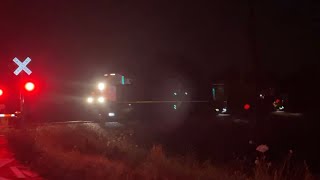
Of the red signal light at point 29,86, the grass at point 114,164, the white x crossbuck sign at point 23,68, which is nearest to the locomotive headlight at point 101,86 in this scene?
the grass at point 114,164

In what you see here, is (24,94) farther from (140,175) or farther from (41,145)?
(140,175)

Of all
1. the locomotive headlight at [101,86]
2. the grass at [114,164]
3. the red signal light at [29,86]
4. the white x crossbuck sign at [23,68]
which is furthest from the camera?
the locomotive headlight at [101,86]

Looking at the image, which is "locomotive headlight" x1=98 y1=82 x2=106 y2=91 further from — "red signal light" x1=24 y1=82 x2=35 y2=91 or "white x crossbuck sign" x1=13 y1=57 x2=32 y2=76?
"red signal light" x1=24 y1=82 x2=35 y2=91

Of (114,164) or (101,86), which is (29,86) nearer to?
(114,164)

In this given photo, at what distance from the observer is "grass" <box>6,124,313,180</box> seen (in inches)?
423

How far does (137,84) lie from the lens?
42188mm

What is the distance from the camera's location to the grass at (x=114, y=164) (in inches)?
423

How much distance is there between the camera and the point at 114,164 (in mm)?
12352

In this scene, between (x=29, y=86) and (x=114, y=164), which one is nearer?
(x=114, y=164)

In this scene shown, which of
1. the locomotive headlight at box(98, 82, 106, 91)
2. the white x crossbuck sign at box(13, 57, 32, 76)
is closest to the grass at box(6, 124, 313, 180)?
the white x crossbuck sign at box(13, 57, 32, 76)

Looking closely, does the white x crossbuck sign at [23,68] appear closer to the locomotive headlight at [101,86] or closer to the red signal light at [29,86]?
the red signal light at [29,86]

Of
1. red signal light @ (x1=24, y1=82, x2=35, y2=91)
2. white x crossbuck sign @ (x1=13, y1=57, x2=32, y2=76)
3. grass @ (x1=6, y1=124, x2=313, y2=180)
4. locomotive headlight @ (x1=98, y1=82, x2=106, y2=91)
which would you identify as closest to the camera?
grass @ (x1=6, y1=124, x2=313, y2=180)

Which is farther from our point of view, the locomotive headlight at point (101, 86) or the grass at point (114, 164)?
the locomotive headlight at point (101, 86)

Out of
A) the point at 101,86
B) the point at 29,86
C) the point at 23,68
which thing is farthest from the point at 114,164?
the point at 101,86
